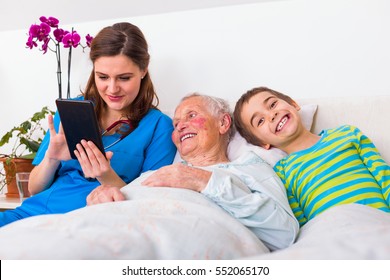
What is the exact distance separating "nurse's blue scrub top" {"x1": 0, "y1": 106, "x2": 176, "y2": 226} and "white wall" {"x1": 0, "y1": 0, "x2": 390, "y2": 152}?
1.76 ft

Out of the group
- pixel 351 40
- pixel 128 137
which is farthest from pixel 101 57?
pixel 351 40

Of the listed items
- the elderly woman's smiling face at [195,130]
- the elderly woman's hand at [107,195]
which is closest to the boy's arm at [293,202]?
the elderly woman's smiling face at [195,130]

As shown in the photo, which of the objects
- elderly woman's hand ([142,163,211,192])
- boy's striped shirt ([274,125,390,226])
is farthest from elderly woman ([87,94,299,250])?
boy's striped shirt ([274,125,390,226])

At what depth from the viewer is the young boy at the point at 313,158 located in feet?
4.56

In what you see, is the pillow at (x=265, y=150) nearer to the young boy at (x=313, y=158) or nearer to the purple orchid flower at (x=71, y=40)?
the young boy at (x=313, y=158)

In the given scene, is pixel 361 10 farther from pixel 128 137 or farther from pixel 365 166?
pixel 128 137

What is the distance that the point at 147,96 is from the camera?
1833 mm

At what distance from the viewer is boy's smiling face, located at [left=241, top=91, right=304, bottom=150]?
1552 millimetres

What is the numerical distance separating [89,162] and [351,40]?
1.29 metres

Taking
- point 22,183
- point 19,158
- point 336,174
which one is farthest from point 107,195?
point 19,158

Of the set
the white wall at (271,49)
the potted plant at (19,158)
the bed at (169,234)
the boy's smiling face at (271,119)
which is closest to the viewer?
the bed at (169,234)

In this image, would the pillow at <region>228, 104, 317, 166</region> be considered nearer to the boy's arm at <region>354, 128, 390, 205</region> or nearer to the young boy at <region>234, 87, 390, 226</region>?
the young boy at <region>234, 87, 390, 226</region>

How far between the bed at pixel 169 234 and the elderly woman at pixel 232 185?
0.05 m

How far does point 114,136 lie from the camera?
5.73ft
